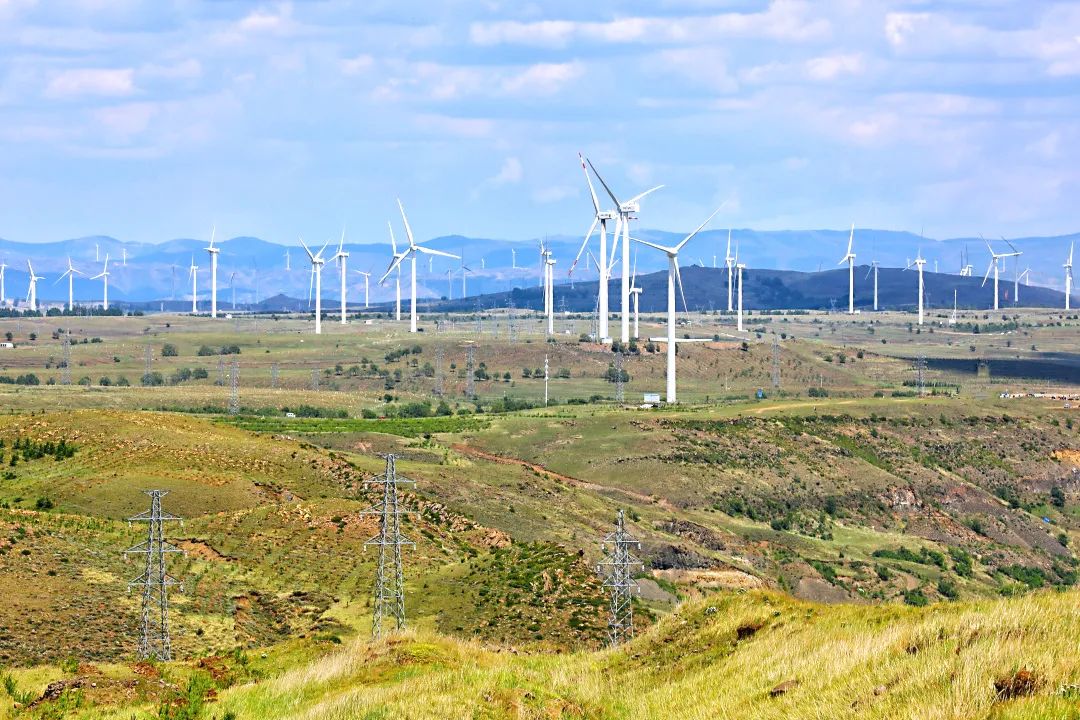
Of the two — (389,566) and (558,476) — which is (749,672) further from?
(558,476)

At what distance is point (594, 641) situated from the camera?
53.8m

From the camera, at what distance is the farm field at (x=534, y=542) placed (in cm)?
2577

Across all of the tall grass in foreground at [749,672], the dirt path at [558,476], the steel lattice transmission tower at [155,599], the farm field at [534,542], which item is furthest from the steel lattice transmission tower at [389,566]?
the dirt path at [558,476]

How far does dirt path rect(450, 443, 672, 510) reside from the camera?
4419 inches

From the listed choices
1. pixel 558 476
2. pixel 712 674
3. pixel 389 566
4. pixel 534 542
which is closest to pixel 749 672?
pixel 712 674

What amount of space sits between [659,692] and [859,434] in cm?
11866

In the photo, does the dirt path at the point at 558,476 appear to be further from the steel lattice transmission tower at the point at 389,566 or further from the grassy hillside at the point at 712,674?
the grassy hillside at the point at 712,674

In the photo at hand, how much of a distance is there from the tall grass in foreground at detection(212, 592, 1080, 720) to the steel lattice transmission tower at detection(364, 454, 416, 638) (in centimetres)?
522

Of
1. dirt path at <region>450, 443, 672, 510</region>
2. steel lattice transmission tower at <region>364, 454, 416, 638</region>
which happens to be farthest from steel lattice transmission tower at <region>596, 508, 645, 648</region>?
dirt path at <region>450, 443, 672, 510</region>

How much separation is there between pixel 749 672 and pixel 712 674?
47.7 inches

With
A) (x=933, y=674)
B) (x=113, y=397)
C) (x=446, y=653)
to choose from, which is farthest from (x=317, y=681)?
(x=113, y=397)

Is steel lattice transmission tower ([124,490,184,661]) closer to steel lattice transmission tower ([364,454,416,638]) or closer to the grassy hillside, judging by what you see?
steel lattice transmission tower ([364,454,416,638])

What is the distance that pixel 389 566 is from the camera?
211ft

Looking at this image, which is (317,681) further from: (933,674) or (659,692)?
(933,674)
